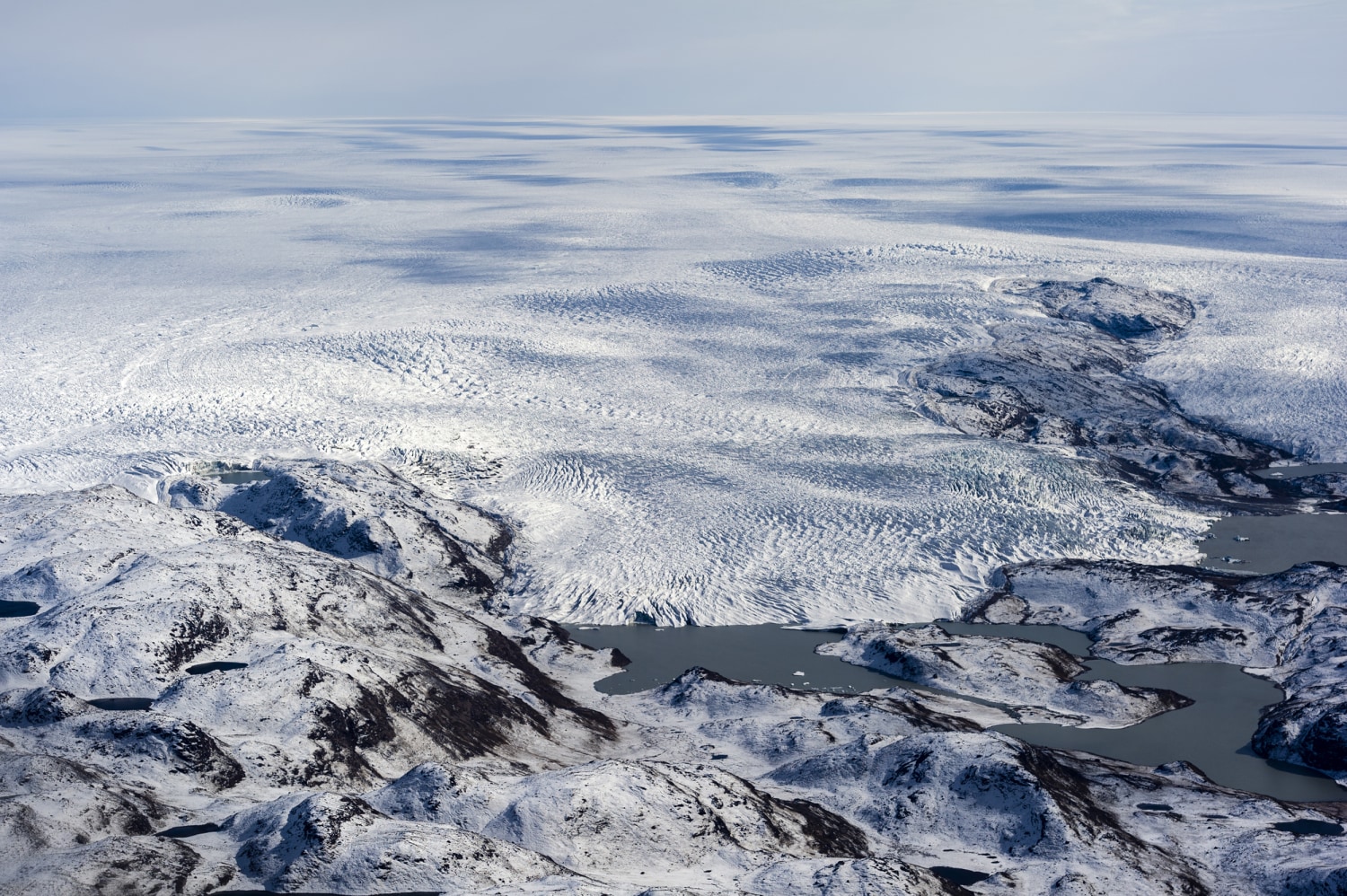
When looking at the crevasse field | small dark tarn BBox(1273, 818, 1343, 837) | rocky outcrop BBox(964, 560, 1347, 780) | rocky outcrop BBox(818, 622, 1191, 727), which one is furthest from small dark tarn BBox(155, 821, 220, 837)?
rocky outcrop BBox(964, 560, 1347, 780)

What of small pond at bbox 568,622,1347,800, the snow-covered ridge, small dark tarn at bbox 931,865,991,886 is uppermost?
the snow-covered ridge

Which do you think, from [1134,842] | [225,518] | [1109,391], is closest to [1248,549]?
[1109,391]

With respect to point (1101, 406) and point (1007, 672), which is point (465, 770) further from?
point (1101, 406)

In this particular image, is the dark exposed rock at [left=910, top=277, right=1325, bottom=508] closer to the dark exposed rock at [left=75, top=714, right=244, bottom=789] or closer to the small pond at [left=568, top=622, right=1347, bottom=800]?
the small pond at [left=568, top=622, right=1347, bottom=800]

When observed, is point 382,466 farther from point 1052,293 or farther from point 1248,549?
point 1052,293

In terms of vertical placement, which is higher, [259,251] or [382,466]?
[259,251]

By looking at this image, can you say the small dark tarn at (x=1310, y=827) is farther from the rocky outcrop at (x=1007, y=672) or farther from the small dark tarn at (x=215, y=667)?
the small dark tarn at (x=215, y=667)

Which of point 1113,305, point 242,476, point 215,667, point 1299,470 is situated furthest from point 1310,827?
point 1113,305
